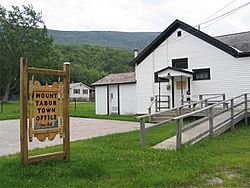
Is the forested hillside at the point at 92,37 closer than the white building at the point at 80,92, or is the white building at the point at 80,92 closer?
the white building at the point at 80,92

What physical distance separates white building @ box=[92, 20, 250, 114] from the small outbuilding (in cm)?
44

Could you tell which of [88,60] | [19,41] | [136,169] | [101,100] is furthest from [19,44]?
[136,169]

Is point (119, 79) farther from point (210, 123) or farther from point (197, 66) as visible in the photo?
point (210, 123)

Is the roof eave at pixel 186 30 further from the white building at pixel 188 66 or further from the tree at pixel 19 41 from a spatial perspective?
the tree at pixel 19 41

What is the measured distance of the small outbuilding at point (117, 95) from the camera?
2209 centimetres

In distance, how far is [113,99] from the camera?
75.6 feet

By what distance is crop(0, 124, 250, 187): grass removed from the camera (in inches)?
202

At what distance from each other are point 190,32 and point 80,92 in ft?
198

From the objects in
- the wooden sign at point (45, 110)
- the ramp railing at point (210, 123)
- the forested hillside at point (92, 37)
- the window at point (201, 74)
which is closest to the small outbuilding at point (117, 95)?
the window at point (201, 74)

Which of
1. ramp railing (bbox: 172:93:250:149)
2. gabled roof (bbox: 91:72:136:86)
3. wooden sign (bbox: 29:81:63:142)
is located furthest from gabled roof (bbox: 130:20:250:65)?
wooden sign (bbox: 29:81:63:142)

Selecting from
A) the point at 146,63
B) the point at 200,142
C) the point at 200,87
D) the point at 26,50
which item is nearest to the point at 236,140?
the point at 200,142

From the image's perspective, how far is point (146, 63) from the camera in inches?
814

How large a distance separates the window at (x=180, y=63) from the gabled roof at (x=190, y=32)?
63.3 inches

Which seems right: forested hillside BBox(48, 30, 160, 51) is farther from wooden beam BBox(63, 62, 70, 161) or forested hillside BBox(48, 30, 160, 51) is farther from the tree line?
wooden beam BBox(63, 62, 70, 161)
